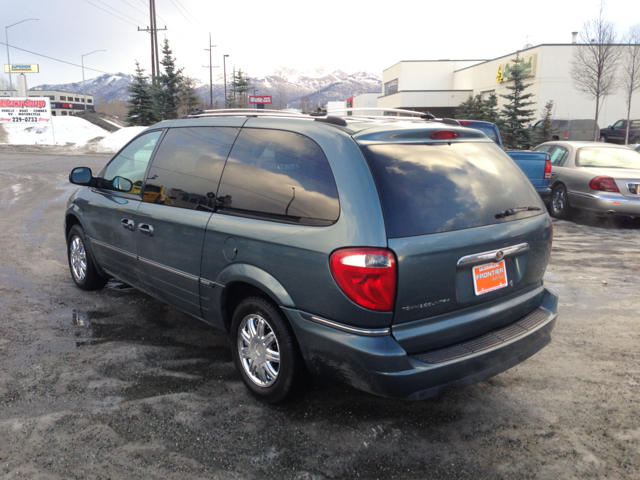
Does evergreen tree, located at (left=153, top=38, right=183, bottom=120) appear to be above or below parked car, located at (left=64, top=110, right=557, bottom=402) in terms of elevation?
above

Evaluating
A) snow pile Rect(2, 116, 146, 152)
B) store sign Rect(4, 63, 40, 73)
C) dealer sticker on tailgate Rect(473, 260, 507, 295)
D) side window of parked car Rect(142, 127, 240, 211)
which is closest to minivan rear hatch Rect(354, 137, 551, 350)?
dealer sticker on tailgate Rect(473, 260, 507, 295)

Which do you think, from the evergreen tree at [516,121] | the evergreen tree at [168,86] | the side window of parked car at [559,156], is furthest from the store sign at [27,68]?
the side window of parked car at [559,156]

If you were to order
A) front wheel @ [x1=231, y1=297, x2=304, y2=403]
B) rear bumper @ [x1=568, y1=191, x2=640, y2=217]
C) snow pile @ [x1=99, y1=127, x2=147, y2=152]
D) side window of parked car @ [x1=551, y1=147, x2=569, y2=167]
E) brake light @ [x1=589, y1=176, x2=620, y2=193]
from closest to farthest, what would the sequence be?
front wheel @ [x1=231, y1=297, x2=304, y2=403]
rear bumper @ [x1=568, y1=191, x2=640, y2=217]
brake light @ [x1=589, y1=176, x2=620, y2=193]
side window of parked car @ [x1=551, y1=147, x2=569, y2=167]
snow pile @ [x1=99, y1=127, x2=147, y2=152]

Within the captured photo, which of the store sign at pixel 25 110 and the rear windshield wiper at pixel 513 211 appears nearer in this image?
the rear windshield wiper at pixel 513 211

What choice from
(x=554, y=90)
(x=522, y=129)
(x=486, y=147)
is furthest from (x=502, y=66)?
(x=486, y=147)

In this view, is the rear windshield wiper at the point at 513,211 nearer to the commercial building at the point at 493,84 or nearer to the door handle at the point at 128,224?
the door handle at the point at 128,224

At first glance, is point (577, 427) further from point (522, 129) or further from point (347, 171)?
point (522, 129)

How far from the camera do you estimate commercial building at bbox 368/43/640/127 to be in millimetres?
39875

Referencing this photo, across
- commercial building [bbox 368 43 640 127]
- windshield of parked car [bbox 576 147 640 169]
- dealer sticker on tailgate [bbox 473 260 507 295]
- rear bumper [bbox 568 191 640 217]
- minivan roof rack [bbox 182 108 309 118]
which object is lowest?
rear bumper [bbox 568 191 640 217]

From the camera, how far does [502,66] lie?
45375mm

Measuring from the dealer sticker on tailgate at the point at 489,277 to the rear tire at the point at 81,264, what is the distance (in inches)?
158

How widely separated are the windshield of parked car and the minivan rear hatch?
7.96 metres

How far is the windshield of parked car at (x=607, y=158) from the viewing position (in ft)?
33.1

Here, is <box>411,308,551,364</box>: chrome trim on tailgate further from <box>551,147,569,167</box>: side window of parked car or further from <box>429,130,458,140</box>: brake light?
<box>551,147,569,167</box>: side window of parked car
